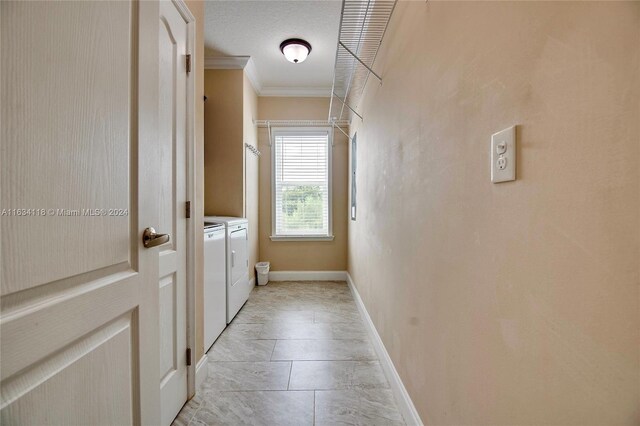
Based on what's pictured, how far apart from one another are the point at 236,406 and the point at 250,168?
2.79m

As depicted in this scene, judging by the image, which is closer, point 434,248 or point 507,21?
point 507,21

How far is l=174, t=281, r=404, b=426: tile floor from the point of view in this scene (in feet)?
4.95

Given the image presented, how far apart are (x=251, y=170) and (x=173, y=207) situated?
2459 millimetres

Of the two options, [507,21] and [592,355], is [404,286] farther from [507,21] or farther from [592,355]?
[507,21]

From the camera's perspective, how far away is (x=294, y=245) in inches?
167

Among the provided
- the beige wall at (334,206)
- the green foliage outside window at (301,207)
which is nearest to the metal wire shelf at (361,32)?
the beige wall at (334,206)

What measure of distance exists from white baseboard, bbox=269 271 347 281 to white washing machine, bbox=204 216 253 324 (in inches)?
36.7

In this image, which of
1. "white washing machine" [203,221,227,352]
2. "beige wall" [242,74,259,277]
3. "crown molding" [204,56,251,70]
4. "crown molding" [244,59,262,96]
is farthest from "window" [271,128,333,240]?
"white washing machine" [203,221,227,352]

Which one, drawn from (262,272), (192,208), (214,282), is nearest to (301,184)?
(262,272)

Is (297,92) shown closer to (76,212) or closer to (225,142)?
(225,142)

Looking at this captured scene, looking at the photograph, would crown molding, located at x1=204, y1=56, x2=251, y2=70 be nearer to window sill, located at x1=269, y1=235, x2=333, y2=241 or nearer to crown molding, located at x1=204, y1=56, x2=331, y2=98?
crown molding, located at x1=204, y1=56, x2=331, y2=98

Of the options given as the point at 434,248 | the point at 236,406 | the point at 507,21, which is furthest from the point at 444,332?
the point at 236,406

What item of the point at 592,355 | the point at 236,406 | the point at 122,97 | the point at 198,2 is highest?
the point at 198,2

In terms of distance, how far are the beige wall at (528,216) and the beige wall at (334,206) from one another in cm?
294
